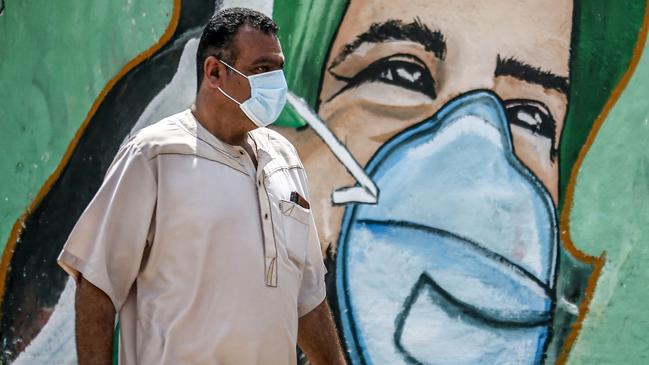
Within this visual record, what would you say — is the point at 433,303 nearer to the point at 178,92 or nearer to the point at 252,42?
the point at 178,92

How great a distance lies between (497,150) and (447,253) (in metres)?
0.49

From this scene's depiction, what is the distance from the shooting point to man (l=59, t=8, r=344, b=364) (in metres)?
2.73

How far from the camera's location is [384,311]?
4.80 meters

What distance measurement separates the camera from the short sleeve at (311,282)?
315cm

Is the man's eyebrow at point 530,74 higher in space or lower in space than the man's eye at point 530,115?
higher

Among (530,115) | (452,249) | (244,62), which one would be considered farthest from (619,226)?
(244,62)

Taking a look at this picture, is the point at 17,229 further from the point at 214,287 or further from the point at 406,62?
the point at 214,287

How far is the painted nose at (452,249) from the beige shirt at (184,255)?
1.93 metres

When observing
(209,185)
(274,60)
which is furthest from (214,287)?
(274,60)

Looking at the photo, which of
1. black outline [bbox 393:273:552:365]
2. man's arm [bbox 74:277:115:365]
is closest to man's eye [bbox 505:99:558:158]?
black outline [bbox 393:273:552:365]

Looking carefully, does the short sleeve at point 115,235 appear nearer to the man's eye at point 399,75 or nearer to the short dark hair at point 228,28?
the short dark hair at point 228,28

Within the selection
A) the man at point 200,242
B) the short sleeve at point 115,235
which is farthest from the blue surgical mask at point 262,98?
the short sleeve at point 115,235

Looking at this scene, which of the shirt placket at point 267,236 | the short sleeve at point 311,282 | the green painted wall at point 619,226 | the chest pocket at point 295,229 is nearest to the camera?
the shirt placket at point 267,236

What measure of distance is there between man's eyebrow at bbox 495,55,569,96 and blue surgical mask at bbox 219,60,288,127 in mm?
1935
